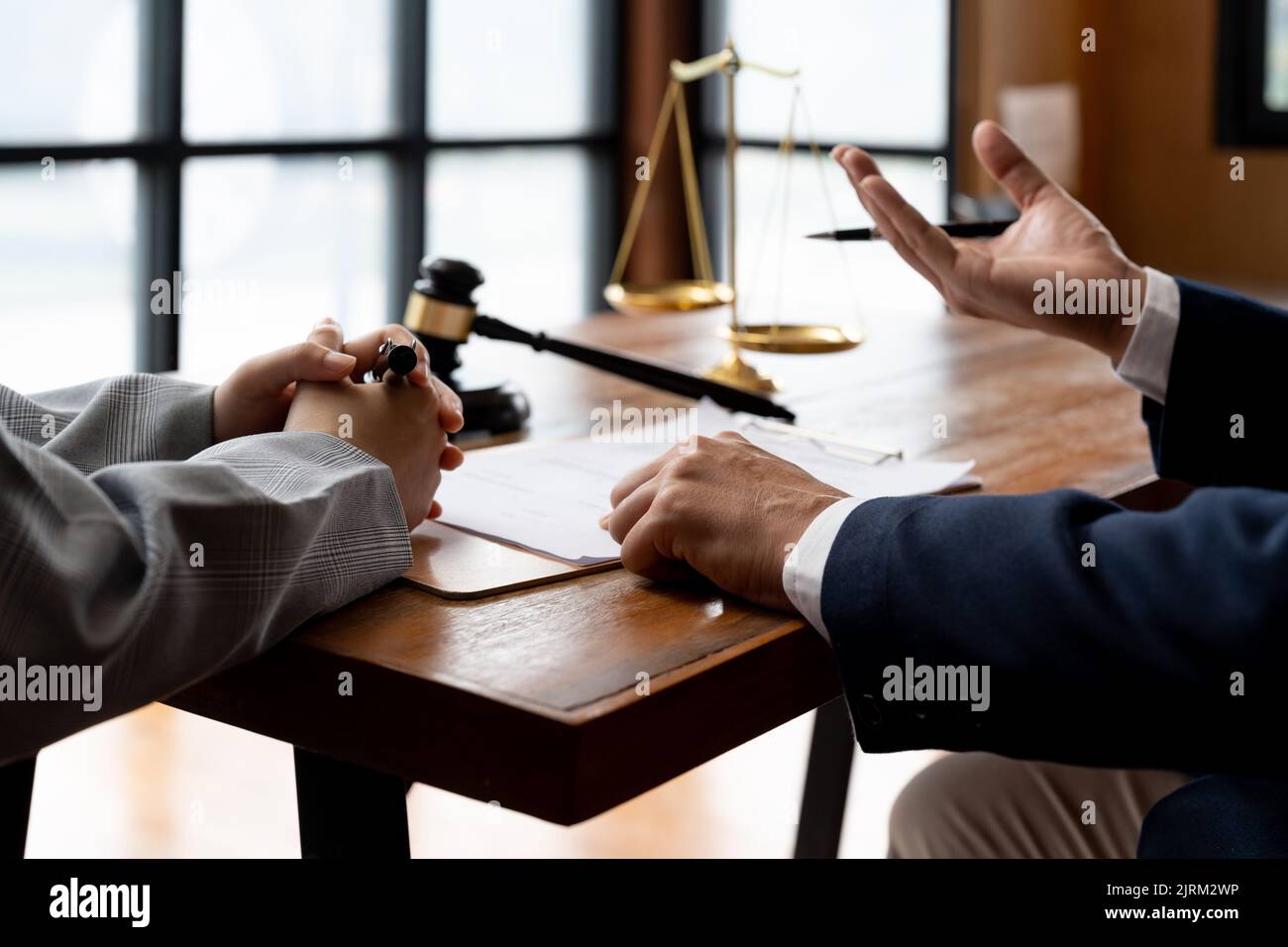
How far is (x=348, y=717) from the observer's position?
2.67ft

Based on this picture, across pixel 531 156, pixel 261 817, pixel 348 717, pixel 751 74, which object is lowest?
pixel 261 817

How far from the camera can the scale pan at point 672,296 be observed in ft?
6.01

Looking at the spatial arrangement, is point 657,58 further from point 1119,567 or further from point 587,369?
point 1119,567

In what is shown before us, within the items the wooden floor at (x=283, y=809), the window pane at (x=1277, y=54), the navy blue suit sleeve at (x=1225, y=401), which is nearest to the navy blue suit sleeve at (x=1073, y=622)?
the navy blue suit sleeve at (x=1225, y=401)

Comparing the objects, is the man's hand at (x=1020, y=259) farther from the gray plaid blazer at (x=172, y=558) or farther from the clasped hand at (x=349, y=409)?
the gray plaid blazer at (x=172, y=558)

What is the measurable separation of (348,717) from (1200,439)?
2.64 ft

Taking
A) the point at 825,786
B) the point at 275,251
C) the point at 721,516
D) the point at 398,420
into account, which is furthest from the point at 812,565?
the point at 275,251

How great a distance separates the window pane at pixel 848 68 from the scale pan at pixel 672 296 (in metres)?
2.37

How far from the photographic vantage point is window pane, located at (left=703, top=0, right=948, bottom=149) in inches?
160

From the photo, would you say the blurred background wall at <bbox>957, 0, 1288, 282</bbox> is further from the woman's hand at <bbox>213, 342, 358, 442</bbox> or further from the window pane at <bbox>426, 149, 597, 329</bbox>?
the woman's hand at <bbox>213, 342, 358, 442</bbox>

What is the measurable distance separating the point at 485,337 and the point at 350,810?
608 mm

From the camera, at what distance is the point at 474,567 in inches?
38.7

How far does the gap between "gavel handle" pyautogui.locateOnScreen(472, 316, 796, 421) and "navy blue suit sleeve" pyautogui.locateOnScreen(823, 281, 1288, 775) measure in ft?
1.68
